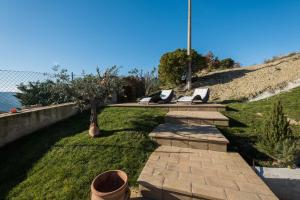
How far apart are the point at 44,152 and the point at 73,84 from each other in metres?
1.70

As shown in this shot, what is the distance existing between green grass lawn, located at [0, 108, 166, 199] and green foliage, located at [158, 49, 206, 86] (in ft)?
32.6

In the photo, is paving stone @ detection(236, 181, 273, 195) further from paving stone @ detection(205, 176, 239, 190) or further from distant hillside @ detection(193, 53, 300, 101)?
distant hillside @ detection(193, 53, 300, 101)

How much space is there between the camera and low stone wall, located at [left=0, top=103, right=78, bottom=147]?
4137 mm

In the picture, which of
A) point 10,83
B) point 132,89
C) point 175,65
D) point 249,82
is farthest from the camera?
point 175,65

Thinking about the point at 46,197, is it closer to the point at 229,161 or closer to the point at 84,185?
the point at 84,185

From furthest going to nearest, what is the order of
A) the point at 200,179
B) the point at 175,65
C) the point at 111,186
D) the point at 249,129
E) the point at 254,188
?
1. the point at 175,65
2. the point at 249,129
3. the point at 200,179
4. the point at 111,186
5. the point at 254,188

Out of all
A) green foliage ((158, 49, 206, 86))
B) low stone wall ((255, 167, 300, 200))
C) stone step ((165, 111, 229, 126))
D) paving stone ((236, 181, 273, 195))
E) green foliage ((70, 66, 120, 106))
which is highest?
green foliage ((158, 49, 206, 86))

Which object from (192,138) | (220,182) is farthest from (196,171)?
(192,138)

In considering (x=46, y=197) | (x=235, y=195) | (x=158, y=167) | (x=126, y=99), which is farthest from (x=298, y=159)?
(x=126, y=99)

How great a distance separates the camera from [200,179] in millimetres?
2439

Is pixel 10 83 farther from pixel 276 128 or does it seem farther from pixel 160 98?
pixel 276 128

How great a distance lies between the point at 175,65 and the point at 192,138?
1104 centimetres

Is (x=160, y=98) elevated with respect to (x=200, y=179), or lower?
elevated

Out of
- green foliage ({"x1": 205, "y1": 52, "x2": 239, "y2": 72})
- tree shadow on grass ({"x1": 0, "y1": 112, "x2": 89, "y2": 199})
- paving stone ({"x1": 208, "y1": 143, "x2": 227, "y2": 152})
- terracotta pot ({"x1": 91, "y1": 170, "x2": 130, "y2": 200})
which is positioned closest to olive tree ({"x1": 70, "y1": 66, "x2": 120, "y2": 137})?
tree shadow on grass ({"x1": 0, "y1": 112, "x2": 89, "y2": 199})
